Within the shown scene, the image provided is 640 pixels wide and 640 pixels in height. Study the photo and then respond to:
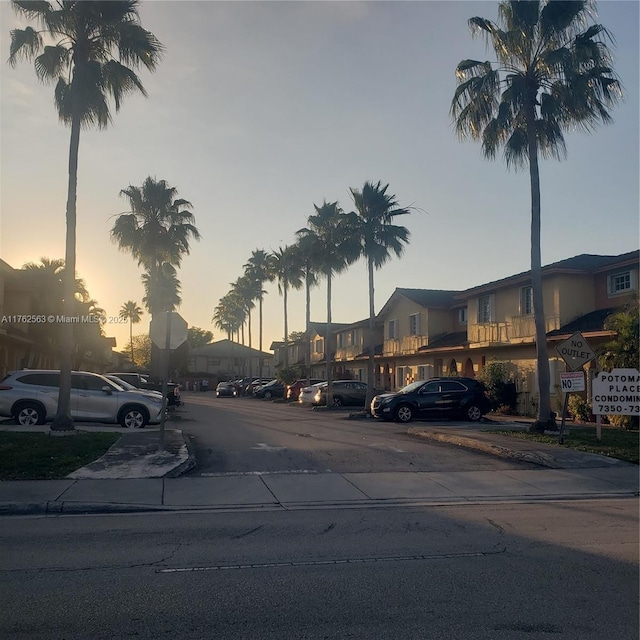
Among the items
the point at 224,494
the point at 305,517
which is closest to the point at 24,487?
the point at 224,494

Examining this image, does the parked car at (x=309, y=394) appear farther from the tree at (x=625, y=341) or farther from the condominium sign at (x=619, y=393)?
the condominium sign at (x=619, y=393)

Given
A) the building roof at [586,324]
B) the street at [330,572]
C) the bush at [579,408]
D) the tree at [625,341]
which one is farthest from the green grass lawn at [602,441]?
the building roof at [586,324]

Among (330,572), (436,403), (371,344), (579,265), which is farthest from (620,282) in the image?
(330,572)

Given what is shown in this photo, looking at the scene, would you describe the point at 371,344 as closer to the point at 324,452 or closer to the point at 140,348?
the point at 324,452

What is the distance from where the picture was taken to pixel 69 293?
16750 millimetres

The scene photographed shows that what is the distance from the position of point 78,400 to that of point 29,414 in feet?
4.35

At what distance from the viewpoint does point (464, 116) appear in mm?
21312

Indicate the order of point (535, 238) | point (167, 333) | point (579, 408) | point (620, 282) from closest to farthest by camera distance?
point (167, 333)
point (535, 238)
point (579, 408)
point (620, 282)

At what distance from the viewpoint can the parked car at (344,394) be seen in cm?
3694

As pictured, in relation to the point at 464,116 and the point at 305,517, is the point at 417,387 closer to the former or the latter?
the point at 464,116

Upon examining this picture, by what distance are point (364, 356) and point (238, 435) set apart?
27221 millimetres

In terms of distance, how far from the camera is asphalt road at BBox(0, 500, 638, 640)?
5.14m

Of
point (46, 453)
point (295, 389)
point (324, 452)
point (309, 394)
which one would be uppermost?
point (295, 389)

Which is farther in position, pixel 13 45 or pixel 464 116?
pixel 464 116
